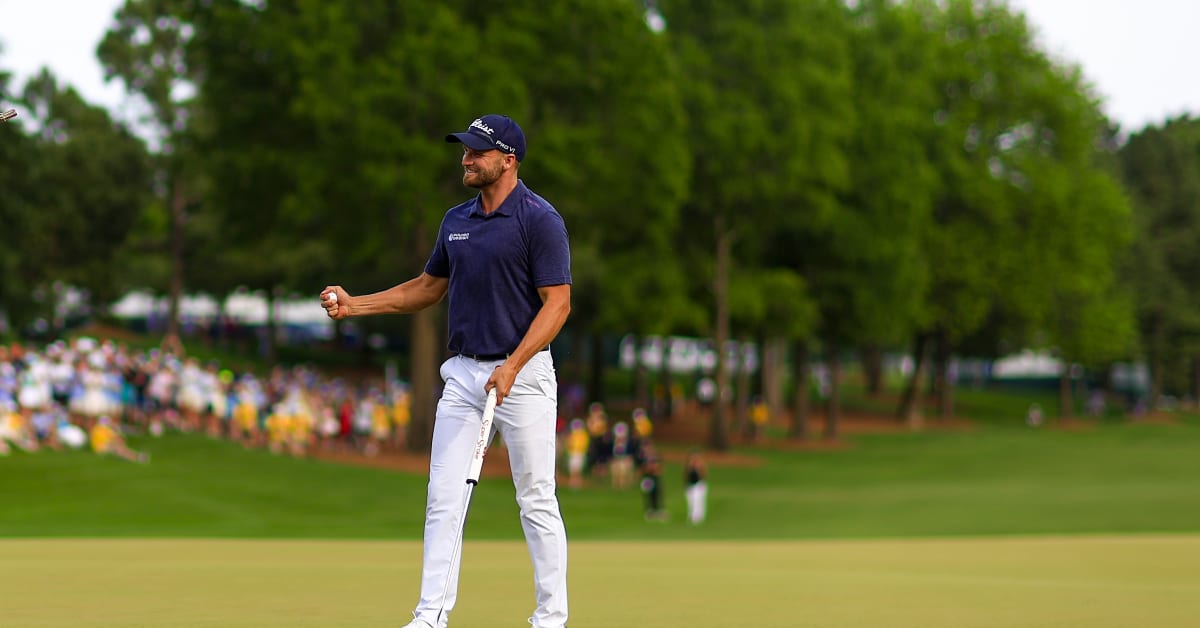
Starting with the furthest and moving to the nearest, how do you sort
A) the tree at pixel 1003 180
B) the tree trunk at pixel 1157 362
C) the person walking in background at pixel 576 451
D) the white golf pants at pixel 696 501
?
the tree trunk at pixel 1157 362
the tree at pixel 1003 180
the person walking in background at pixel 576 451
the white golf pants at pixel 696 501

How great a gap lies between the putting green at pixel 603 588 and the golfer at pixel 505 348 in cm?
74

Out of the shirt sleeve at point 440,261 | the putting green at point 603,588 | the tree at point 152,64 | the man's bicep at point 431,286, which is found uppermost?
the tree at point 152,64

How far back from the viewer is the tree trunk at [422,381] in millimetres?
38656

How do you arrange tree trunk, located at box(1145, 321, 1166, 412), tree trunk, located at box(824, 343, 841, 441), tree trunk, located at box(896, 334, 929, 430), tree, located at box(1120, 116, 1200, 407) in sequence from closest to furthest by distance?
tree trunk, located at box(824, 343, 841, 441)
tree trunk, located at box(896, 334, 929, 430)
tree, located at box(1120, 116, 1200, 407)
tree trunk, located at box(1145, 321, 1166, 412)

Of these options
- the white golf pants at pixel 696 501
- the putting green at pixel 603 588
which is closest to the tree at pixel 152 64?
the white golf pants at pixel 696 501

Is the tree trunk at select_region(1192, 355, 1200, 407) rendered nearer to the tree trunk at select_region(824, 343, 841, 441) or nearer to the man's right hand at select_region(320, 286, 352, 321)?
the tree trunk at select_region(824, 343, 841, 441)

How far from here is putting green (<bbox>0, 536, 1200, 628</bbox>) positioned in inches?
287

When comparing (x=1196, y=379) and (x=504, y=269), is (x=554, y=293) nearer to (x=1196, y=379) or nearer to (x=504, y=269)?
(x=504, y=269)

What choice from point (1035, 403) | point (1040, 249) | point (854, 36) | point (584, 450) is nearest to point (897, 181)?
point (854, 36)

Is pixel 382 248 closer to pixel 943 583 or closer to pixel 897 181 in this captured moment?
pixel 897 181

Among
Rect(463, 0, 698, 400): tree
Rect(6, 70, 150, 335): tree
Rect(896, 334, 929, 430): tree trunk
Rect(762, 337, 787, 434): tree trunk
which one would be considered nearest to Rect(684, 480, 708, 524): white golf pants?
Rect(463, 0, 698, 400): tree

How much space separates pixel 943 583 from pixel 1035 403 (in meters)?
84.2

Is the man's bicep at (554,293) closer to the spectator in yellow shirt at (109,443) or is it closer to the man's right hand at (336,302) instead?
the man's right hand at (336,302)

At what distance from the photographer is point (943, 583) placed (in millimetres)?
9836
